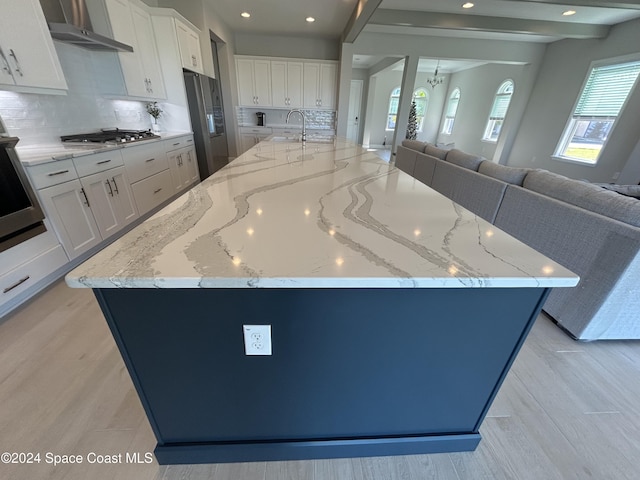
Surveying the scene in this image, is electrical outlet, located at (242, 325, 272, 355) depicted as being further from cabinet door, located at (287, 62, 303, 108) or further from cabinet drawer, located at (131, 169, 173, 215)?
cabinet door, located at (287, 62, 303, 108)

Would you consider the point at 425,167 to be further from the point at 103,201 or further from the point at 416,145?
the point at 103,201

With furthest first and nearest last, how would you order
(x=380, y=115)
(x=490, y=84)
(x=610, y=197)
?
(x=380, y=115) < (x=490, y=84) < (x=610, y=197)

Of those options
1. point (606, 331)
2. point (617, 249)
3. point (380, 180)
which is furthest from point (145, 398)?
point (606, 331)

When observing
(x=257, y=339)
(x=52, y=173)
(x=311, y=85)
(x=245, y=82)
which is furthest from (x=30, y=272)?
(x=311, y=85)

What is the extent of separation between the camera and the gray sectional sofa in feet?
4.62

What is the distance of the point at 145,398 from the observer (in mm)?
884

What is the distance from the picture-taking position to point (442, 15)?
4324mm

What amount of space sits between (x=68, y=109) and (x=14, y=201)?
1514 millimetres

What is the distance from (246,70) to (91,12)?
10.8 feet

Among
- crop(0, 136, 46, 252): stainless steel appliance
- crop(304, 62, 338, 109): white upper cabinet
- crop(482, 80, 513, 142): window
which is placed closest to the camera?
crop(0, 136, 46, 252): stainless steel appliance

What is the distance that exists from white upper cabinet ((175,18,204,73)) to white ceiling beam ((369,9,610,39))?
2.77 m

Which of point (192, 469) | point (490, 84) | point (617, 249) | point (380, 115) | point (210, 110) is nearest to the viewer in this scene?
point (192, 469)

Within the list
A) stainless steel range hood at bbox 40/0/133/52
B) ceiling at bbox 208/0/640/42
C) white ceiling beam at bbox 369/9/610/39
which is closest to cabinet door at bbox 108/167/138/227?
stainless steel range hood at bbox 40/0/133/52

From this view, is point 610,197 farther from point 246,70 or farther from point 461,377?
point 246,70
